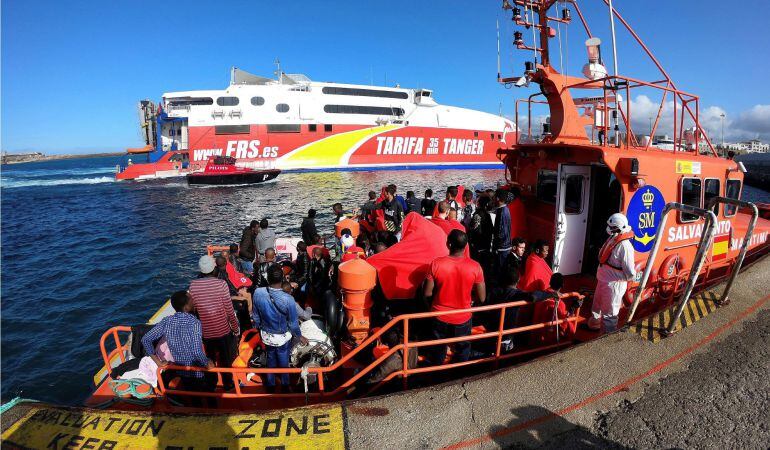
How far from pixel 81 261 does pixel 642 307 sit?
20.4m

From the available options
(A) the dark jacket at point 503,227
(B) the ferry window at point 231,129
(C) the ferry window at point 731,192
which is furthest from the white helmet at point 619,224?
(B) the ferry window at point 231,129

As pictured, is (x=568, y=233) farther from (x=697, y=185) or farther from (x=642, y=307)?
(x=697, y=185)

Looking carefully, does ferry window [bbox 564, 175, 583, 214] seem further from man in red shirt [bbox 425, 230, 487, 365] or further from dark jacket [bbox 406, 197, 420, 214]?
dark jacket [bbox 406, 197, 420, 214]

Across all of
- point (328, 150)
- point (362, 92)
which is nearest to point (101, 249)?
point (328, 150)

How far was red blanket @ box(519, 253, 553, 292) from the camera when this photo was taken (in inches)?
213

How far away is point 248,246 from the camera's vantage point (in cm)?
941

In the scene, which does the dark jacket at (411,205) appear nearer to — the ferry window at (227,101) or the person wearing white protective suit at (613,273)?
the person wearing white protective suit at (613,273)

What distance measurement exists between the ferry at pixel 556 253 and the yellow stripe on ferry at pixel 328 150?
37.5 metres

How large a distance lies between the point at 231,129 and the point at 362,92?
1597 centimetres

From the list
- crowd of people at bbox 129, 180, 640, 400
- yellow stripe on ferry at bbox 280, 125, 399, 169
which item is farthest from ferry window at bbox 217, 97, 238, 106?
crowd of people at bbox 129, 180, 640, 400

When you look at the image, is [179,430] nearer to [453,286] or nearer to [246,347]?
[246,347]

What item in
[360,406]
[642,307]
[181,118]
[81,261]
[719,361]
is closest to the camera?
[360,406]

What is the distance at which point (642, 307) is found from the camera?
235 inches

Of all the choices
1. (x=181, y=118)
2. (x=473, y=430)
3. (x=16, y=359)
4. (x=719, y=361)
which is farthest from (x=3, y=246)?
(x=719, y=361)
